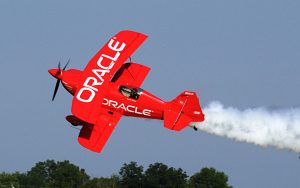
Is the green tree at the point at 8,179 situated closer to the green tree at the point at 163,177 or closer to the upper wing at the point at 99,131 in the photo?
the green tree at the point at 163,177

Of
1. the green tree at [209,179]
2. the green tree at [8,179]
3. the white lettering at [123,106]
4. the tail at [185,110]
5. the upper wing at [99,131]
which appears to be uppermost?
the green tree at [209,179]

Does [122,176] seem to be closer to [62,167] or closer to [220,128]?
[62,167]

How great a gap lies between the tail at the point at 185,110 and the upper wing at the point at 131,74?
350cm

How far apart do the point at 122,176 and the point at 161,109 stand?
48.9m

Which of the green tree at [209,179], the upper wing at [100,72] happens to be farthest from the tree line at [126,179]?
the upper wing at [100,72]

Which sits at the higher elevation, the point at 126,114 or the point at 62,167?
the point at 62,167

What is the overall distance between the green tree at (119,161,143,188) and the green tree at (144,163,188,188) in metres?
0.74

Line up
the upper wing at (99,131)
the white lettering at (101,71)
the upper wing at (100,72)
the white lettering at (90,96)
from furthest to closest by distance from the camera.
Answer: the white lettering at (101,71) → the white lettering at (90,96) → the upper wing at (99,131) → the upper wing at (100,72)

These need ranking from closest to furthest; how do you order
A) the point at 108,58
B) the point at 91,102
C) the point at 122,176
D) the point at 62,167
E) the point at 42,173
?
the point at 91,102
the point at 108,58
the point at 122,176
the point at 62,167
the point at 42,173

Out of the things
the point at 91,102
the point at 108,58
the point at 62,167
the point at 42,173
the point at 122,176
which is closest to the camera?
the point at 91,102

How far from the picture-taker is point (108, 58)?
45844 millimetres

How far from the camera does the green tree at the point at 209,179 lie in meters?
98.2

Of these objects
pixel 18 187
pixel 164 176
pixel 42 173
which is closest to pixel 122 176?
pixel 164 176

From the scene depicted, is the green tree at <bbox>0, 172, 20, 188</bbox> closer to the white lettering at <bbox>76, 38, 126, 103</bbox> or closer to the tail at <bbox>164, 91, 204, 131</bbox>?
the white lettering at <bbox>76, 38, 126, 103</bbox>
